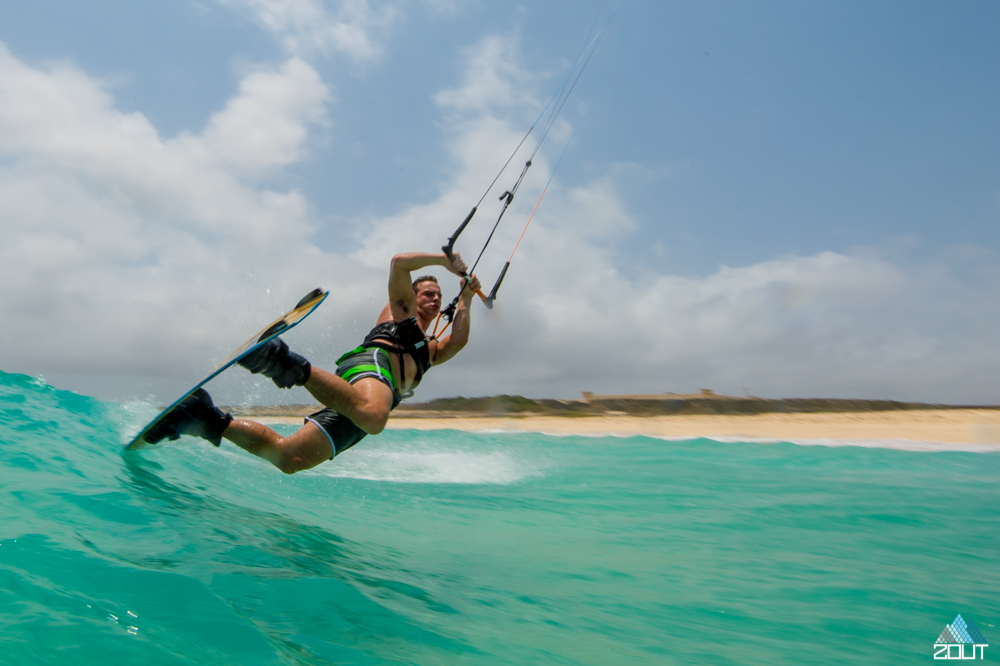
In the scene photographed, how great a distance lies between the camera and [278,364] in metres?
3.19

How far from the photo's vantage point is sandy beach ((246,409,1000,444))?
58.7 ft

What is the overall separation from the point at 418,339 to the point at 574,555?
194 centimetres

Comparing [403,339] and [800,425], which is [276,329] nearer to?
[403,339]

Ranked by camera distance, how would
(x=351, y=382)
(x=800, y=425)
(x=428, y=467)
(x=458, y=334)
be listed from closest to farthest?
(x=351, y=382) < (x=458, y=334) < (x=428, y=467) < (x=800, y=425)

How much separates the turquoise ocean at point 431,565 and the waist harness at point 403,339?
4.36 feet

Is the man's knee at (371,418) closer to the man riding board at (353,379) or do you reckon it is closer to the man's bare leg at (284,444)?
the man riding board at (353,379)

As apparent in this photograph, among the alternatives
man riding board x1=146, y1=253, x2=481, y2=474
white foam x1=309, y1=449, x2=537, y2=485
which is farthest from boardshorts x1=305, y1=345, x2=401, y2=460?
white foam x1=309, y1=449, x2=537, y2=485

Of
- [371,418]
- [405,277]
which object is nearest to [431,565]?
[371,418]

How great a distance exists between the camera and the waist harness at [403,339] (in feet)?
14.7

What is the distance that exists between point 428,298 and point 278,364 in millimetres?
2008

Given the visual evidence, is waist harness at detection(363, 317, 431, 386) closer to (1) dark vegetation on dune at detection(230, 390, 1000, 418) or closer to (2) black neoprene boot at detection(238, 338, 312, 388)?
(2) black neoprene boot at detection(238, 338, 312, 388)

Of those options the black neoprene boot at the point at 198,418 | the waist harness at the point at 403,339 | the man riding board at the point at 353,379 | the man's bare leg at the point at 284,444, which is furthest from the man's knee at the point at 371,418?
the black neoprene boot at the point at 198,418

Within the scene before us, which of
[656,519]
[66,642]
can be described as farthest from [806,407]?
[66,642]

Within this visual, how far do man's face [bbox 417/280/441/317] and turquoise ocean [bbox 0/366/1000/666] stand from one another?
5.80 ft
